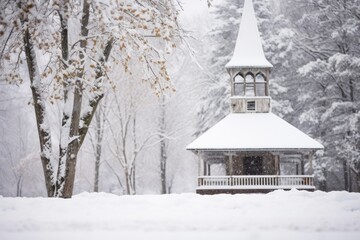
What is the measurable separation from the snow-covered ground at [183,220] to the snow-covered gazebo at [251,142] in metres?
16.0

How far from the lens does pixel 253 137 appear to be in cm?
2373

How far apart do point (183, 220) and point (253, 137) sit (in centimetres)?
1820

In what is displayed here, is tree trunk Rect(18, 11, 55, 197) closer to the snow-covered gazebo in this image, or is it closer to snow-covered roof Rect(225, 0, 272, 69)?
the snow-covered gazebo

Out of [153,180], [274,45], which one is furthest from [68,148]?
[153,180]

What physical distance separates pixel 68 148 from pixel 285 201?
513 centimetres

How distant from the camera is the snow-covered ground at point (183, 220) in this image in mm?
5805

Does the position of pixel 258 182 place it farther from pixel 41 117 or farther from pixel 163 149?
pixel 41 117

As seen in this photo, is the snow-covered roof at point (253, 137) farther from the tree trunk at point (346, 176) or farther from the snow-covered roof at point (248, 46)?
the tree trunk at point (346, 176)

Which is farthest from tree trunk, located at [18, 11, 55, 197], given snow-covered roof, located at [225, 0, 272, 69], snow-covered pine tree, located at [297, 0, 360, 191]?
snow-covered pine tree, located at [297, 0, 360, 191]

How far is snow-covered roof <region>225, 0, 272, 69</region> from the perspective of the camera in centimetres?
2647

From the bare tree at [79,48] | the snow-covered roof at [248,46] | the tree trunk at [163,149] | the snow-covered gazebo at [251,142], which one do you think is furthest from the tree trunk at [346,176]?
the bare tree at [79,48]

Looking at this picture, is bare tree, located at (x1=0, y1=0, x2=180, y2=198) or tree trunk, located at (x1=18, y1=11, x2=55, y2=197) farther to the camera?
tree trunk, located at (x1=18, y1=11, x2=55, y2=197)

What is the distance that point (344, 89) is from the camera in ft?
99.1

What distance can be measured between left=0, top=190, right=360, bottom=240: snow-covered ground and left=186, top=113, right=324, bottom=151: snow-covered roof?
15893 millimetres
